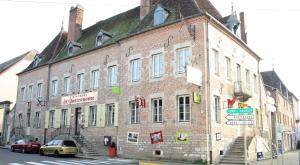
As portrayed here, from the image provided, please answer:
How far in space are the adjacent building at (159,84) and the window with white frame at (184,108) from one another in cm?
6

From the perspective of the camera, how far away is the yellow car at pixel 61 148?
2200 centimetres

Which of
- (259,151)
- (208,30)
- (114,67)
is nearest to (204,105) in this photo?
(208,30)

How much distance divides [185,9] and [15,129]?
23840mm

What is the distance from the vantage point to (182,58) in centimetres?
1994

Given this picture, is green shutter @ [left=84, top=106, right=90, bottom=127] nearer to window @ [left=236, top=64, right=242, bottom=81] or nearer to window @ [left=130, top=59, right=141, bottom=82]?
window @ [left=130, top=59, right=141, bottom=82]

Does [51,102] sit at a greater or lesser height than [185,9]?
lesser

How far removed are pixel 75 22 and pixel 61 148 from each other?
13514 mm

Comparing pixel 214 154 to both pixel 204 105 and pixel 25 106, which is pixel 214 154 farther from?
pixel 25 106

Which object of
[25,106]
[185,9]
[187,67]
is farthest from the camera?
[25,106]

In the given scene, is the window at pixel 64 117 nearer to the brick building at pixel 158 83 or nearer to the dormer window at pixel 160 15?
the brick building at pixel 158 83

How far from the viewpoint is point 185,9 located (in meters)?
20.8

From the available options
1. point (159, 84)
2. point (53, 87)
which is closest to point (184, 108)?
point (159, 84)

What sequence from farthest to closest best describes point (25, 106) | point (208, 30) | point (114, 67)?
point (25, 106) < point (114, 67) < point (208, 30)

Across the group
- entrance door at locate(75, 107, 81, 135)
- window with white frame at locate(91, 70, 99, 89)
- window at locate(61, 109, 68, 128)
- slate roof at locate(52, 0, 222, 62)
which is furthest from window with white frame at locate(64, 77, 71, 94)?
window with white frame at locate(91, 70, 99, 89)
